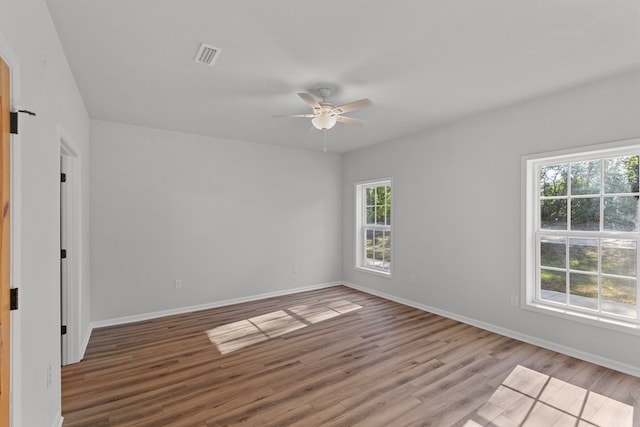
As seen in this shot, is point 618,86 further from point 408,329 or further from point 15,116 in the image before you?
point 15,116

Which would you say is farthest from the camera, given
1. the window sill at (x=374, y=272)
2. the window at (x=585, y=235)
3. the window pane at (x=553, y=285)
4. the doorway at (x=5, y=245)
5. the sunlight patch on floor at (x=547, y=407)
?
the window sill at (x=374, y=272)

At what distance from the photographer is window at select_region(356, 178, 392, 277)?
5348mm

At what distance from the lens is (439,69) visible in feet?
8.59

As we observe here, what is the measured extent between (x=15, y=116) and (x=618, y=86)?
14.2 ft

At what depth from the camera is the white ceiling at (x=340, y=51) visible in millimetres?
Answer: 1871

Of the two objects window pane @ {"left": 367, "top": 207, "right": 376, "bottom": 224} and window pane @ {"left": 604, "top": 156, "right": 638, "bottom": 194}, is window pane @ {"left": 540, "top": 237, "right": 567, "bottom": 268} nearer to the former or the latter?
window pane @ {"left": 604, "top": 156, "right": 638, "bottom": 194}

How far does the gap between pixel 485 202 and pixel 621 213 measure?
1.21m

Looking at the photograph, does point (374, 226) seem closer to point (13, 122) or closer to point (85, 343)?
point (85, 343)

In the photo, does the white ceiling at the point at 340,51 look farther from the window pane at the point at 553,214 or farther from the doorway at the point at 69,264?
the window pane at the point at 553,214

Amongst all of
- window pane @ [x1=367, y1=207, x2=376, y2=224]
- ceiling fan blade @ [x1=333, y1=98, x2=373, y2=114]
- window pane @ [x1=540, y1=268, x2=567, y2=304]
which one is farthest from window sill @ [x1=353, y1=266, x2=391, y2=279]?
ceiling fan blade @ [x1=333, y1=98, x2=373, y2=114]

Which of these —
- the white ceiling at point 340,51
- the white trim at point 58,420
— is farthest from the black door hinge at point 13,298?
the white ceiling at point 340,51

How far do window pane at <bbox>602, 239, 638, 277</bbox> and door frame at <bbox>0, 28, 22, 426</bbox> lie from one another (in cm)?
438

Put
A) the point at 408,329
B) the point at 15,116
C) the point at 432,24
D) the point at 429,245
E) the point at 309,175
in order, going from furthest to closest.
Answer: the point at 309,175 → the point at 429,245 → the point at 408,329 → the point at 432,24 → the point at 15,116

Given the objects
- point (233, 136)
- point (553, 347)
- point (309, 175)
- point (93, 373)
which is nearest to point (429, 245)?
point (553, 347)
